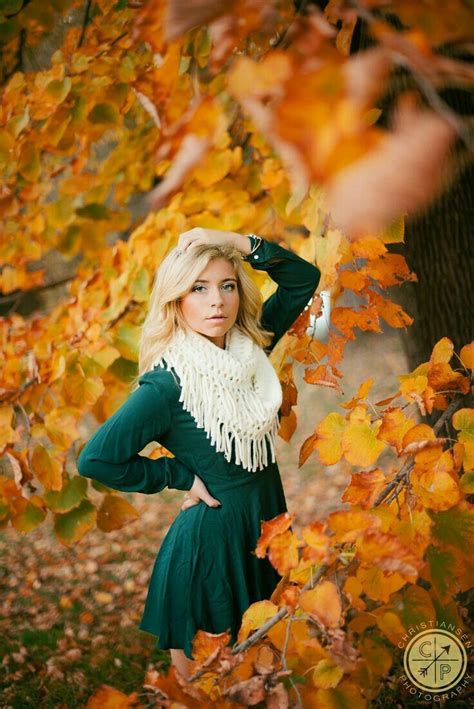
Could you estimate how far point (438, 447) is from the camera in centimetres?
165

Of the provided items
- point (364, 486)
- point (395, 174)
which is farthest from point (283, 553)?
point (395, 174)

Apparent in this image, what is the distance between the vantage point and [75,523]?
233 cm

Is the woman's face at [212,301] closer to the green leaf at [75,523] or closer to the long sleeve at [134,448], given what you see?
the long sleeve at [134,448]

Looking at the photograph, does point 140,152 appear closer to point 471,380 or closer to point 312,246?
point 312,246

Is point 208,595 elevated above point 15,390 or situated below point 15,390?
below

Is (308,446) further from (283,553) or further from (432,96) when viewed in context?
(432,96)

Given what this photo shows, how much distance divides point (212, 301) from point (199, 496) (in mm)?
556

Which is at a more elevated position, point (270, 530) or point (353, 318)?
point (353, 318)

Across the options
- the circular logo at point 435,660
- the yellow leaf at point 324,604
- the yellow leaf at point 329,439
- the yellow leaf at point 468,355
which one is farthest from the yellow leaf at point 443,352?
the circular logo at point 435,660

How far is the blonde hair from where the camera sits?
6.50ft

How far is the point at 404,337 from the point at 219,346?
93 centimetres

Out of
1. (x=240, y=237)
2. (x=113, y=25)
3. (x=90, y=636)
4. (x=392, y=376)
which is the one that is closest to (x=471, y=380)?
(x=240, y=237)

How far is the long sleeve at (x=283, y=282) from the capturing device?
2.11m

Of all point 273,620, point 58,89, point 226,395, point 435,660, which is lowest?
point 435,660
